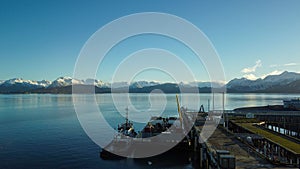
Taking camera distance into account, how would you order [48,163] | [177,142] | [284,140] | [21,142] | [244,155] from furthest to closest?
[21,142], [177,142], [48,163], [284,140], [244,155]

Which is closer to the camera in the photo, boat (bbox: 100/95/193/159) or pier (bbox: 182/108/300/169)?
→ pier (bbox: 182/108/300/169)

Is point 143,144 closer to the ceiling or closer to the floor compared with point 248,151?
closer to the floor

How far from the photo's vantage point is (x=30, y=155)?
34.1 metres

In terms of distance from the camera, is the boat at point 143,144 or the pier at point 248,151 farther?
the boat at point 143,144

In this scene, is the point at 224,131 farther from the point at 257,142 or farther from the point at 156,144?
→ the point at 156,144

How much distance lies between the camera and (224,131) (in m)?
34.2

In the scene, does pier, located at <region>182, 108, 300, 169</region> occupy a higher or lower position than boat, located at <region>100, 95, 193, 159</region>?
higher

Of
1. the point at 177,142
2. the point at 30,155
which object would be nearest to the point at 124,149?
the point at 177,142

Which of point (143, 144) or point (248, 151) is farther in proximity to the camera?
point (143, 144)

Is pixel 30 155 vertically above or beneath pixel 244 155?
beneath

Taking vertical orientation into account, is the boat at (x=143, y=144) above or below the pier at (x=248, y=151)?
below

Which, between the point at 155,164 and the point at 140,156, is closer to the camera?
the point at 155,164

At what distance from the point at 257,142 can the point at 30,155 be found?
29.3 m

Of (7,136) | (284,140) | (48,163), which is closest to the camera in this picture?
(284,140)
